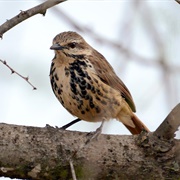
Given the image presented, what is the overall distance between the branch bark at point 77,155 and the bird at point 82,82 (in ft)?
2.37

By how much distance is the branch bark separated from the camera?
4.27 metres

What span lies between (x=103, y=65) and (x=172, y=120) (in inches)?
63.7

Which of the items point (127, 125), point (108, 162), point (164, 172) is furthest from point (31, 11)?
point (127, 125)

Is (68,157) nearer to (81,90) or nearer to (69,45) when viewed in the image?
(81,90)

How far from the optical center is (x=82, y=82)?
17.1 feet

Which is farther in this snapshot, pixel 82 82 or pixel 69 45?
pixel 69 45

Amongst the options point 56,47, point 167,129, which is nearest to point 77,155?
point 167,129

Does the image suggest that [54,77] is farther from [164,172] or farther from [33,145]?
[164,172]

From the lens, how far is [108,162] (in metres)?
4.35

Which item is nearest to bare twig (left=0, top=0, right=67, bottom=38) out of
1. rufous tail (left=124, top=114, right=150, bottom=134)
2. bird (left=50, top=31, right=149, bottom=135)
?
bird (left=50, top=31, right=149, bottom=135)

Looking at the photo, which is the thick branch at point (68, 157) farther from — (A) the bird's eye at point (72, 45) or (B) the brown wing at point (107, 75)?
(A) the bird's eye at point (72, 45)

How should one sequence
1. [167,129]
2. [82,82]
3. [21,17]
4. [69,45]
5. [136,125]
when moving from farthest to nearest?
1. [136,125]
2. [69,45]
3. [82,82]
4. [167,129]
5. [21,17]

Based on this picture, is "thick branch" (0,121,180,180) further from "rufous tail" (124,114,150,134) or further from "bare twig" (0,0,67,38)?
"rufous tail" (124,114,150,134)

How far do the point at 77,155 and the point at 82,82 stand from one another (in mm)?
1048
